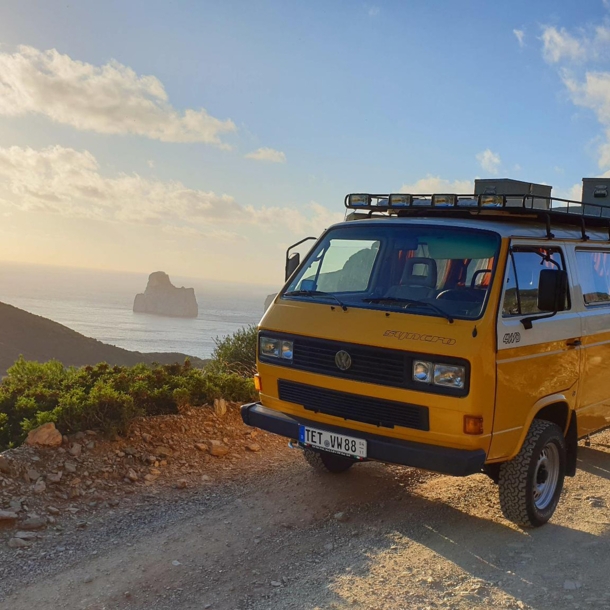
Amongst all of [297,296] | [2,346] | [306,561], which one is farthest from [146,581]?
[2,346]

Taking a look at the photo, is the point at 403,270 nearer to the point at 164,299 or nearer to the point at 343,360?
the point at 343,360

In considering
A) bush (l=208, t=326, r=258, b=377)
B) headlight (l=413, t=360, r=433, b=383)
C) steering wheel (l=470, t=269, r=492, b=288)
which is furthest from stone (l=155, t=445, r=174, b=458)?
bush (l=208, t=326, r=258, b=377)

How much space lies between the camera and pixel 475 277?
500 cm

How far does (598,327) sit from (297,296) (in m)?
2.81

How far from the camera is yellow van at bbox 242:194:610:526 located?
463 cm

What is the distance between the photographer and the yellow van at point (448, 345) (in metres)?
4.63

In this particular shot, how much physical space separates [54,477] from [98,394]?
4.04 ft

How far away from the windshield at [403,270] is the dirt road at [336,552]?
174 centimetres

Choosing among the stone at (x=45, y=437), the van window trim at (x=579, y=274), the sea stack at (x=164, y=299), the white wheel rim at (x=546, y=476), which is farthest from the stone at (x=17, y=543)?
the sea stack at (x=164, y=299)

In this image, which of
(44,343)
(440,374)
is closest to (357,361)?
(440,374)

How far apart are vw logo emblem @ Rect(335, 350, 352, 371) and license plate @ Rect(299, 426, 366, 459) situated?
0.51 meters

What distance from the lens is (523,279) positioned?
5172 millimetres

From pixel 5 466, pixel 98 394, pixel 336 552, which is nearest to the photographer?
pixel 336 552

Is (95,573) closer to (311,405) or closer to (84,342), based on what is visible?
(311,405)
